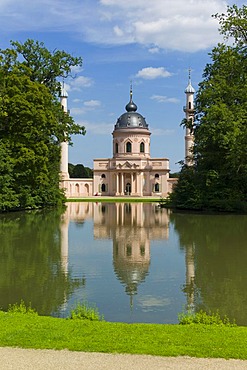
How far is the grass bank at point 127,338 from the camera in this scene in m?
5.80

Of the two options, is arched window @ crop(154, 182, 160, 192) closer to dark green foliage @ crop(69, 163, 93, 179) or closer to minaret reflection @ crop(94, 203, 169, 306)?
dark green foliage @ crop(69, 163, 93, 179)

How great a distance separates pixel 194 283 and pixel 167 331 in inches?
202

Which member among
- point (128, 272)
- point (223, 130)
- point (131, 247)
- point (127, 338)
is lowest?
point (128, 272)

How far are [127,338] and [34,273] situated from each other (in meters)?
6.78

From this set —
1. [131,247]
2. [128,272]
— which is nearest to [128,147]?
[131,247]

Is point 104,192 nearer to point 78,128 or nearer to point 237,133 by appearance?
point 78,128

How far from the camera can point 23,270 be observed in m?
12.9

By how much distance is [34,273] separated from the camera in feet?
41.3

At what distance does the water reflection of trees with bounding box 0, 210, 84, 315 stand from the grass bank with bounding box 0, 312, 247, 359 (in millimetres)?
2211

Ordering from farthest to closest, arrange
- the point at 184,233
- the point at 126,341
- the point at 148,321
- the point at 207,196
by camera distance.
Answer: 1. the point at 207,196
2. the point at 184,233
3. the point at 148,321
4. the point at 126,341

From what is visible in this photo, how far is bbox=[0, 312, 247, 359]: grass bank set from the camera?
5.80m

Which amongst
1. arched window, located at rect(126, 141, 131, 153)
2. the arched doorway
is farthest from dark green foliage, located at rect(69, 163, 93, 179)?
the arched doorway

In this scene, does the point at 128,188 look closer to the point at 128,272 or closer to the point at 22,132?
the point at 22,132

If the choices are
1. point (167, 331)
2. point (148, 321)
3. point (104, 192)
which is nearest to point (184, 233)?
point (148, 321)
